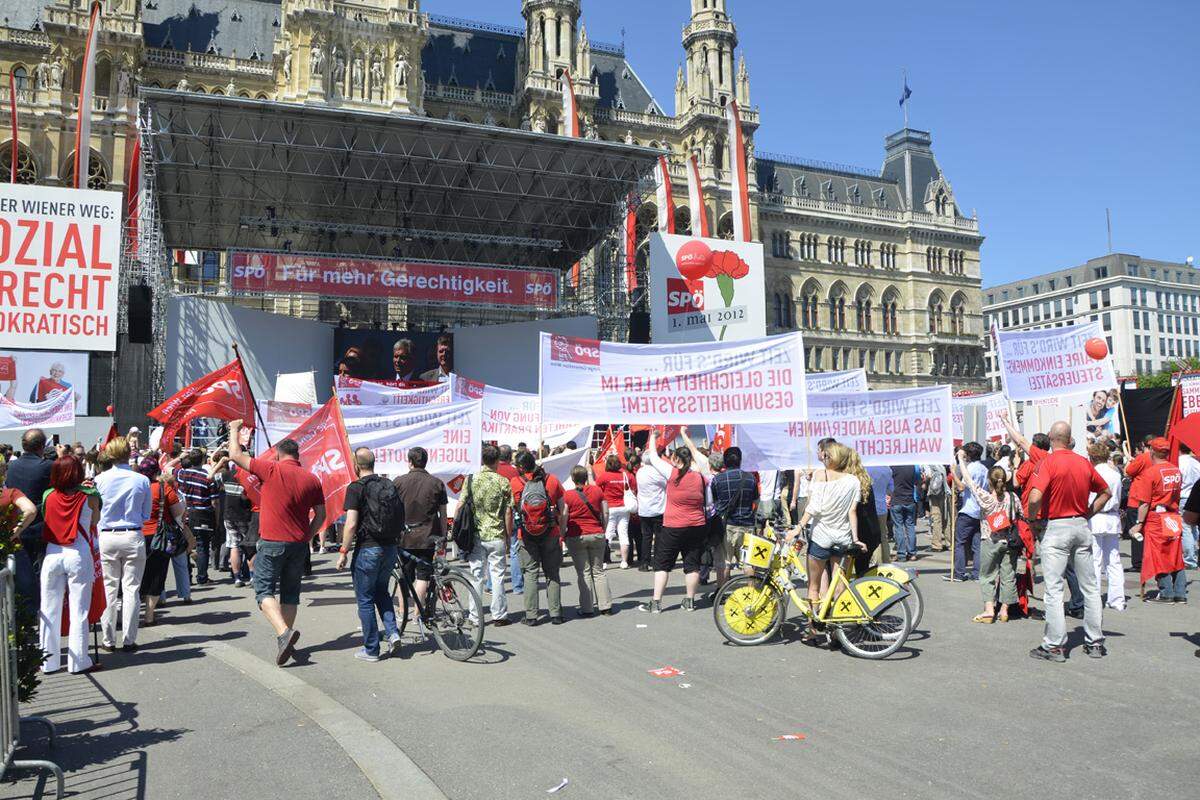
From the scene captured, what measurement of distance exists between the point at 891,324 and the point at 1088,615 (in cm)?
6251

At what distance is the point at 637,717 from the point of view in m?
5.75

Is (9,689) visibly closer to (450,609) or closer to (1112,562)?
(450,609)

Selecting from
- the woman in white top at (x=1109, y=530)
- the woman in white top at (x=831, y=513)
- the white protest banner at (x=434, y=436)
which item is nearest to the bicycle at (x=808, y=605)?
the woman in white top at (x=831, y=513)

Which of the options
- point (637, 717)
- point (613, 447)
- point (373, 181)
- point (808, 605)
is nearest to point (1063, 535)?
point (808, 605)

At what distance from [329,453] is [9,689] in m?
5.17

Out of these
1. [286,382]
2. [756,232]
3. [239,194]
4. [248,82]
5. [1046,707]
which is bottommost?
[1046,707]

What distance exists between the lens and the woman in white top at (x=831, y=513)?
7.55 metres

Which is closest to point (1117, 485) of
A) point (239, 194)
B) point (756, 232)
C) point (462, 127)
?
point (462, 127)

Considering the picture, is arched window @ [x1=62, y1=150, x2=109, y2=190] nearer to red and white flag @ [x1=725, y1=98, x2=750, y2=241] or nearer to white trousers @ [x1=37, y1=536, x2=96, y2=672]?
red and white flag @ [x1=725, y1=98, x2=750, y2=241]

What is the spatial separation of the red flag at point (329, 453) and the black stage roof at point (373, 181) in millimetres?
16610

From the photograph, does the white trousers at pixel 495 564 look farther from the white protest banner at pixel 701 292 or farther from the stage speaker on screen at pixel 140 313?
the white protest banner at pixel 701 292

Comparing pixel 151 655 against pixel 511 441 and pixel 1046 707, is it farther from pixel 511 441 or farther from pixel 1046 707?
pixel 511 441

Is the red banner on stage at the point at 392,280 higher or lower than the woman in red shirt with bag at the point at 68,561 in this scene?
higher

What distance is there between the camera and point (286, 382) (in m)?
19.5
